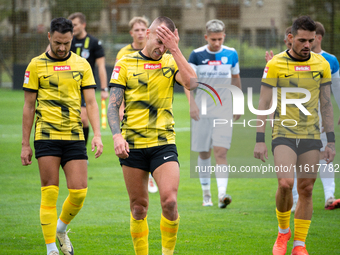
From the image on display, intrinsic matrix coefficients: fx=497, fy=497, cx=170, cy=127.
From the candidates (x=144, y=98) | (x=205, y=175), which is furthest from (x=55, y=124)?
(x=205, y=175)

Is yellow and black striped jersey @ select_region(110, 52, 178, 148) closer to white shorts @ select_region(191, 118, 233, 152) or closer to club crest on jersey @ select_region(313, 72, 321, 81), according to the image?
club crest on jersey @ select_region(313, 72, 321, 81)

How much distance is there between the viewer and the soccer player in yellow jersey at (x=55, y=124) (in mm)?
4824

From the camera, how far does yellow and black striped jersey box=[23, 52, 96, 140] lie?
16.0ft

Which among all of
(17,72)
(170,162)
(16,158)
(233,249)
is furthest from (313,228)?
(17,72)

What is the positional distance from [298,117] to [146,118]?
1.58m

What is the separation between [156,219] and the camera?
21.1 ft

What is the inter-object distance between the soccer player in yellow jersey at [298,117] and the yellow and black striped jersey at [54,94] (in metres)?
1.91

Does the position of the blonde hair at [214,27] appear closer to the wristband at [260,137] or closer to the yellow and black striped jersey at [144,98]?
the wristband at [260,137]

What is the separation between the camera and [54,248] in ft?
15.7

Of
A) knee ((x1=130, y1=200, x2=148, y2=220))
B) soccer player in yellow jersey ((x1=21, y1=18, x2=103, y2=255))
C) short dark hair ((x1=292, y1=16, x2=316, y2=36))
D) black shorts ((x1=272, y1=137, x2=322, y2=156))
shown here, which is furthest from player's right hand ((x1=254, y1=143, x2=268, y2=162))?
soccer player in yellow jersey ((x1=21, y1=18, x2=103, y2=255))

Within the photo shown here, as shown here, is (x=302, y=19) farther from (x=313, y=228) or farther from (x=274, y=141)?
(x=313, y=228)

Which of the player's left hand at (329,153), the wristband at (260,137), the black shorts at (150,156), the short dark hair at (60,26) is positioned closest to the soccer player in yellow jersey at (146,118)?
the black shorts at (150,156)

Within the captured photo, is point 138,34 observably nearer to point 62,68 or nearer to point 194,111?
point 194,111

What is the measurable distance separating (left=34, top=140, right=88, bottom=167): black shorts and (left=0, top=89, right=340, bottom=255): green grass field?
3.39 ft
